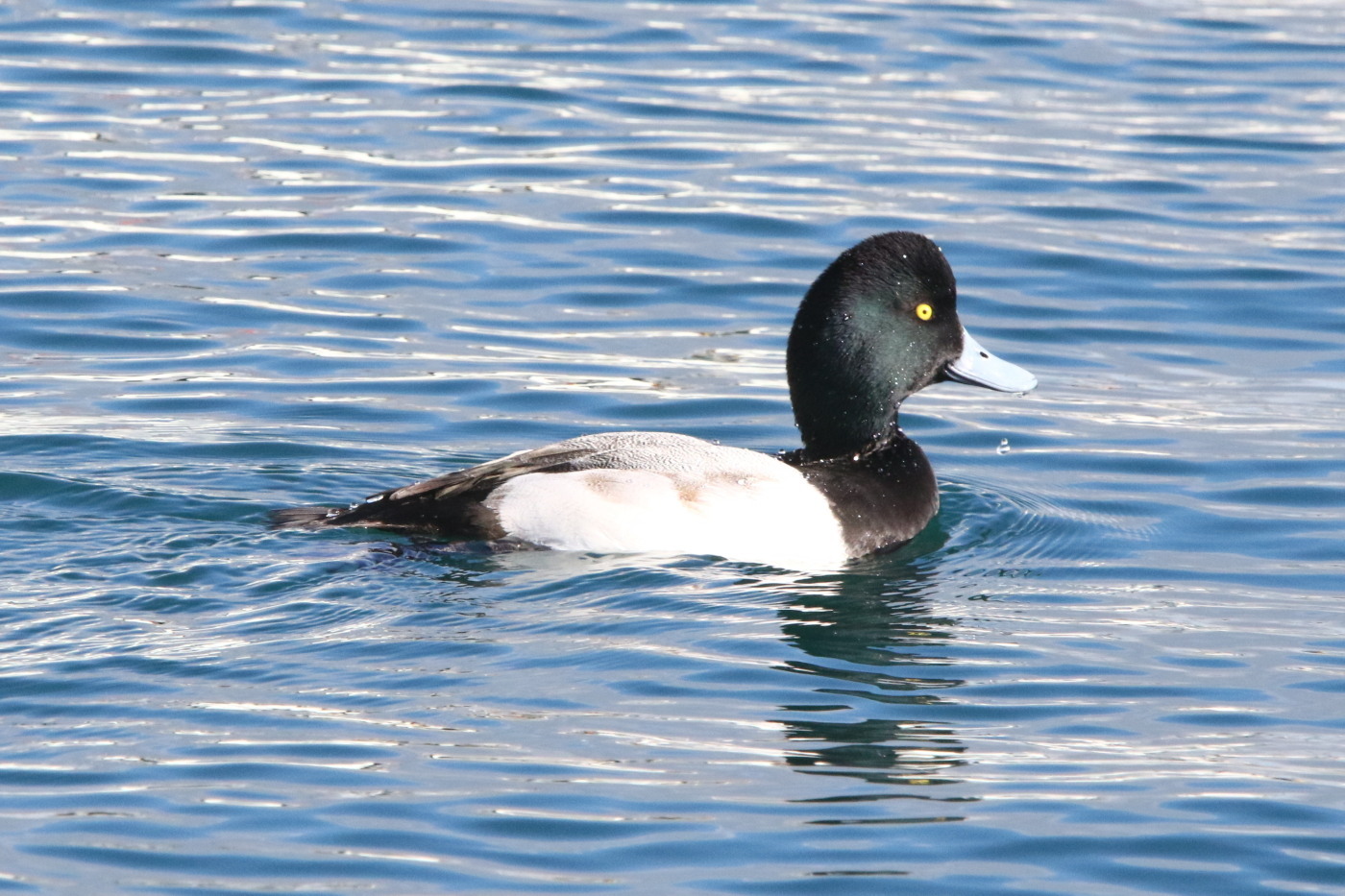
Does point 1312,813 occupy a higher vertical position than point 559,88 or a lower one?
lower

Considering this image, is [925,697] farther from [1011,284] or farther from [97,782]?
[1011,284]

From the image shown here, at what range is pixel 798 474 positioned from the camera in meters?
6.70

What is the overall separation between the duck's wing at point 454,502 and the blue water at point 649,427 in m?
0.10

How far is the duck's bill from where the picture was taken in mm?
7402

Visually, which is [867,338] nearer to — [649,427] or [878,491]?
[878,491]

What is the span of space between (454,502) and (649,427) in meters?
1.94

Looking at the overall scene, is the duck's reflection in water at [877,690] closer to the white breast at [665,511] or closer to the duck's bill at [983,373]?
the white breast at [665,511]

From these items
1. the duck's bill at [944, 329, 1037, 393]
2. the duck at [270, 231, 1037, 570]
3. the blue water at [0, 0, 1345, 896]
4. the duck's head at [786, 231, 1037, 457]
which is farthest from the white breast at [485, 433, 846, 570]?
the duck's bill at [944, 329, 1037, 393]

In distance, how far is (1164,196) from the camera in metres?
11.5

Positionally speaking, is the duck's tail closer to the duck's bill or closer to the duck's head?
the duck's head

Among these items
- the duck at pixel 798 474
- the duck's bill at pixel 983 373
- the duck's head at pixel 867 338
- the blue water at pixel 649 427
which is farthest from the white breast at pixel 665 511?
the duck's bill at pixel 983 373

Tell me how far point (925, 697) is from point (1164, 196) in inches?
268

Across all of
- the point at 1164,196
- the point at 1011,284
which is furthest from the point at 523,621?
the point at 1164,196

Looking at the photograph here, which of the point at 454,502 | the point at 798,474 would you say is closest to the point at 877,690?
the point at 798,474
